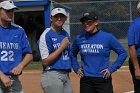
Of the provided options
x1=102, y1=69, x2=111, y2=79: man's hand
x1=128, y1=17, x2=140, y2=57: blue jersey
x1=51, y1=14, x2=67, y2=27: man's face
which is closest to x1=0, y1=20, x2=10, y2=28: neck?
x1=51, y1=14, x2=67, y2=27: man's face

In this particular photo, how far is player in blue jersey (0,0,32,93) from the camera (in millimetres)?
5473

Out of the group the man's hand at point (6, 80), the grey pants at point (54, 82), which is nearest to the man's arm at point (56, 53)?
the grey pants at point (54, 82)

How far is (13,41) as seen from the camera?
5543 mm

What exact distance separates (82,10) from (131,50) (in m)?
14.5

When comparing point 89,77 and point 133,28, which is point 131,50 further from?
point 89,77

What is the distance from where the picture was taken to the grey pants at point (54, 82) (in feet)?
18.7

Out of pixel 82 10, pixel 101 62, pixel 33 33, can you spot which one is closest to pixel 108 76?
pixel 101 62

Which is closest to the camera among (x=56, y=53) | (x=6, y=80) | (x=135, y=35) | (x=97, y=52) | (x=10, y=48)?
(x=6, y=80)

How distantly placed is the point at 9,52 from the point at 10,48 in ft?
0.17

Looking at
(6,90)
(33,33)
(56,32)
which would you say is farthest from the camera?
(33,33)

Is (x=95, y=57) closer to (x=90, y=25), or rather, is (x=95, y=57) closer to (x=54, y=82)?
(x=90, y=25)

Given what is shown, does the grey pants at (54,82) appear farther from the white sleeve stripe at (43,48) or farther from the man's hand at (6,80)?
the man's hand at (6,80)

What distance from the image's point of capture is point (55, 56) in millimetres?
5715

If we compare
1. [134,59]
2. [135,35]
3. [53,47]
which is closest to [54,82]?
[53,47]
